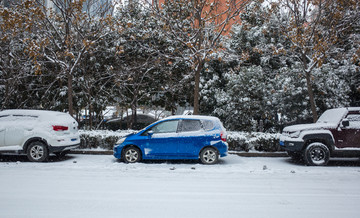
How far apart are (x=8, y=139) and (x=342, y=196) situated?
994 cm

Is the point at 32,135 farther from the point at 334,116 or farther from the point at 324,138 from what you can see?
the point at 334,116

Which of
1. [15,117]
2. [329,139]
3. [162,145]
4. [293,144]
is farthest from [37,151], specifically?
[329,139]

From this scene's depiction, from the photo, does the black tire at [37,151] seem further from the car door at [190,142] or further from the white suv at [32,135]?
the car door at [190,142]

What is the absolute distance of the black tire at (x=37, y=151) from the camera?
29.6ft

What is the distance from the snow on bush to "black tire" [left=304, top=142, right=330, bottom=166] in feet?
6.89

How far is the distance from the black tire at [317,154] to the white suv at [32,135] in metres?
8.25

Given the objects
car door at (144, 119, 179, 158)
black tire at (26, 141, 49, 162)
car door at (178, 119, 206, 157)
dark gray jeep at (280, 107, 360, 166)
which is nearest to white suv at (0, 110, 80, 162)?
black tire at (26, 141, 49, 162)

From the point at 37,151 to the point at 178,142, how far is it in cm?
488

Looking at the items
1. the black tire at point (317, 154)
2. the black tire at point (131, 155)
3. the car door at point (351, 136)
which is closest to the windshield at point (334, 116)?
the car door at point (351, 136)

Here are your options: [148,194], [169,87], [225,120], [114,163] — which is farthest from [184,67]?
[148,194]

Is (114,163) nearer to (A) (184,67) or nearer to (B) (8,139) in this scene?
(B) (8,139)

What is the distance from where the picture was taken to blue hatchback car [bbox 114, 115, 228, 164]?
8.70 meters

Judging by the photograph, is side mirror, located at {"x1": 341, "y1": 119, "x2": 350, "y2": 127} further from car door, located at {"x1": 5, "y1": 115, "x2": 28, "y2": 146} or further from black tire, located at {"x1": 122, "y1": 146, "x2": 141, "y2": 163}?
car door, located at {"x1": 5, "y1": 115, "x2": 28, "y2": 146}

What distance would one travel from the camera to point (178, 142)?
8.68 meters
